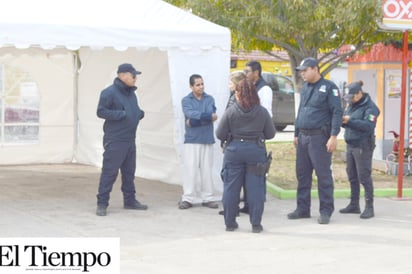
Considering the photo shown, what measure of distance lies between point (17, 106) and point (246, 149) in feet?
20.9

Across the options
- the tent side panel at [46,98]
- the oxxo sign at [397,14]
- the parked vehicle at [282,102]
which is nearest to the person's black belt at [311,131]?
the oxxo sign at [397,14]

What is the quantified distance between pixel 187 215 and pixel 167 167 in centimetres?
251

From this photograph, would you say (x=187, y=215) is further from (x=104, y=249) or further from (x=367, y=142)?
(x=104, y=249)

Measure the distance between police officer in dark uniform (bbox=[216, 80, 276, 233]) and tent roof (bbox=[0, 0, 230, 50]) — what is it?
1697 mm

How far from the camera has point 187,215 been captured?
9.50 metres

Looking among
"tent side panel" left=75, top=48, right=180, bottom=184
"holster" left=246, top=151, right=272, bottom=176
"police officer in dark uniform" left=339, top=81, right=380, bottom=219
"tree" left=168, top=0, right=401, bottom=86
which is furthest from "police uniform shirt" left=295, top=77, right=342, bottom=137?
"tree" left=168, top=0, right=401, bottom=86

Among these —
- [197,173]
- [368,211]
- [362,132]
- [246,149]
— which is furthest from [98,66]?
[368,211]

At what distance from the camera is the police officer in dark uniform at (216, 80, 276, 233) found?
27.5 feet

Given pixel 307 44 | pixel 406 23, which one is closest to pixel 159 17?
pixel 406 23

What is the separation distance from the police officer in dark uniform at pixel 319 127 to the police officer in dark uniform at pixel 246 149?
0.71 m

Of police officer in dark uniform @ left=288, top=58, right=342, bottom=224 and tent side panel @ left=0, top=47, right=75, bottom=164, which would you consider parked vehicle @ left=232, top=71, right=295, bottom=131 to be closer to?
tent side panel @ left=0, top=47, right=75, bottom=164

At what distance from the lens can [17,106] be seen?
13656 mm

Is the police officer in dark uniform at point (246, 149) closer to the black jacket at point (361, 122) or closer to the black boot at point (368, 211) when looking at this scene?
the black jacket at point (361, 122)

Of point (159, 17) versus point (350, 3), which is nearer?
point (159, 17)
